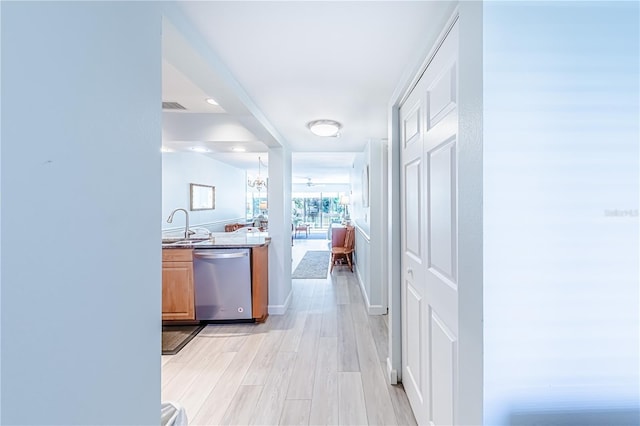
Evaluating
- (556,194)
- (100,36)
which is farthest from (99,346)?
(556,194)

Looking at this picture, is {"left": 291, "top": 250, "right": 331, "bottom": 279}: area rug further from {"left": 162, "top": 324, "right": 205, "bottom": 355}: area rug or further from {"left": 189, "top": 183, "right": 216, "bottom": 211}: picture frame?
{"left": 189, "top": 183, "right": 216, "bottom": 211}: picture frame

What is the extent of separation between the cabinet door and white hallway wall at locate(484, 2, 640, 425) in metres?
3.01

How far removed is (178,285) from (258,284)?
→ 0.87 meters

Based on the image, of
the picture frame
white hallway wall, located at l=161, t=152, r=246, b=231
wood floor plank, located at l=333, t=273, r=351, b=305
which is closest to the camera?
wood floor plank, located at l=333, t=273, r=351, b=305

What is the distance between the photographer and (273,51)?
1.43 meters

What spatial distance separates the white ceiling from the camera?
3.75 feet

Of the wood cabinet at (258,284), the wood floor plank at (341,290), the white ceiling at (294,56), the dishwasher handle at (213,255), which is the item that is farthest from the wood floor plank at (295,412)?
the white ceiling at (294,56)

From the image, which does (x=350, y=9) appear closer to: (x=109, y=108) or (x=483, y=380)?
(x=109, y=108)

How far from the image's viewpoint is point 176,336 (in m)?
2.88

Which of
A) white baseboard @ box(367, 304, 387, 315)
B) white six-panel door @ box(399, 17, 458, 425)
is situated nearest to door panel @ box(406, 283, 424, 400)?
white six-panel door @ box(399, 17, 458, 425)

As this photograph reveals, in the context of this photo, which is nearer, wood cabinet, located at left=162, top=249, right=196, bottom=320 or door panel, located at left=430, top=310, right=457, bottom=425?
door panel, located at left=430, top=310, right=457, bottom=425

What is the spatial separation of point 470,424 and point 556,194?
0.73 meters

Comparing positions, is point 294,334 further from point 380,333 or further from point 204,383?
point 204,383

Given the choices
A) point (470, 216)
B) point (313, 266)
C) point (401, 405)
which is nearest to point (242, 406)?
point (401, 405)
